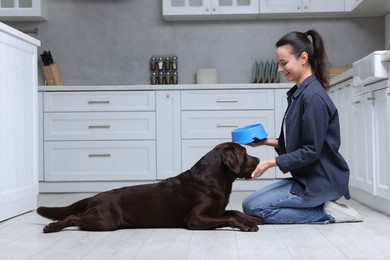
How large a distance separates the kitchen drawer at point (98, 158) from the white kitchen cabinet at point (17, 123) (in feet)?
4.42

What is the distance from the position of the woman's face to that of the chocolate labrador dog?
500mm

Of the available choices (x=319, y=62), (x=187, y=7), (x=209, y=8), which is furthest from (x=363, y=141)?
(x=187, y=7)

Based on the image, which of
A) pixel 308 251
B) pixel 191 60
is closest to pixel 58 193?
pixel 191 60

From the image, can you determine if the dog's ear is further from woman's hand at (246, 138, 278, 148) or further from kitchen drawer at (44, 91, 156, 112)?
kitchen drawer at (44, 91, 156, 112)

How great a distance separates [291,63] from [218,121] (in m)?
2.31

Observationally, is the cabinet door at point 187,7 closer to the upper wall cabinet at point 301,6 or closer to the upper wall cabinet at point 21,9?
the upper wall cabinet at point 301,6

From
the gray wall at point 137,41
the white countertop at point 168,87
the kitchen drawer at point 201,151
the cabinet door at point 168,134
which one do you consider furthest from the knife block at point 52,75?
the kitchen drawer at point 201,151

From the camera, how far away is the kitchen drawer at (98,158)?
5500 millimetres

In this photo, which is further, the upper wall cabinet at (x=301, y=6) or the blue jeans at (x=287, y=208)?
the upper wall cabinet at (x=301, y=6)

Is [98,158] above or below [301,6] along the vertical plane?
below

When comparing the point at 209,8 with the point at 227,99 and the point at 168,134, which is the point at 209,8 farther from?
the point at 168,134

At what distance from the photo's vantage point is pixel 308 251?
7.98ft

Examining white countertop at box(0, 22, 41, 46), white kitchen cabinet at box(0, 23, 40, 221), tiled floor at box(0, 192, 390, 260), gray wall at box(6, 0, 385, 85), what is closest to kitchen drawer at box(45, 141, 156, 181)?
gray wall at box(6, 0, 385, 85)

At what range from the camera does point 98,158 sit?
5512 mm
